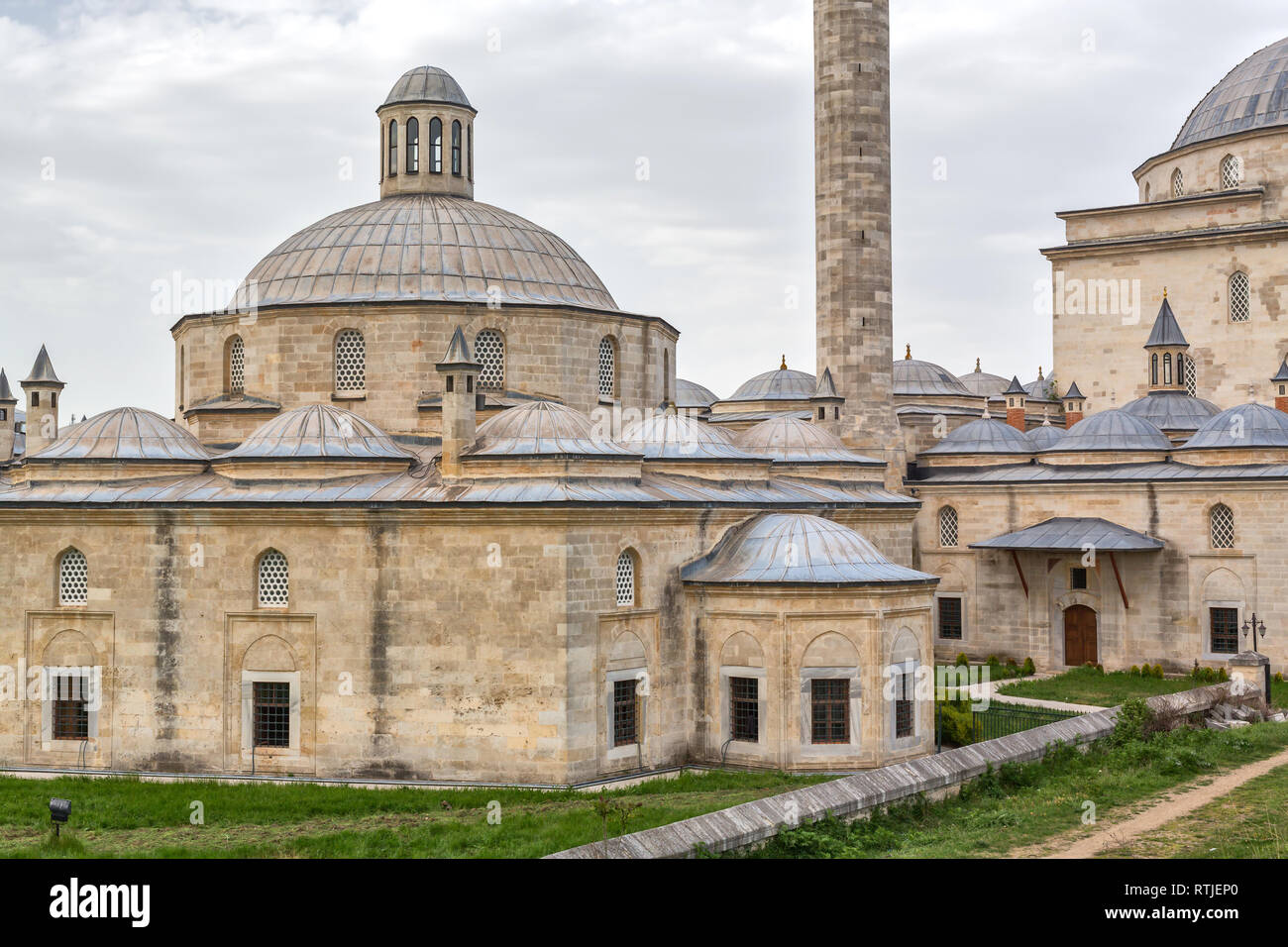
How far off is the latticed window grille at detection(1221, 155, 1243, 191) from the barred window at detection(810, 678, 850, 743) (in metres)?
28.5

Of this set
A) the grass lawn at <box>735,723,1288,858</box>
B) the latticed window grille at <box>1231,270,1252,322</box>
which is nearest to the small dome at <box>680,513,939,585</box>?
the grass lawn at <box>735,723,1288,858</box>

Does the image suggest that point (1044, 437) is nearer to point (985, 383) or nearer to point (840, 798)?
point (985, 383)

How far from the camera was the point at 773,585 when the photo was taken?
77.6ft

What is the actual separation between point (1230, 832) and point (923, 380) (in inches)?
1238

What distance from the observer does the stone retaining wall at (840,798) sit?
14.8m

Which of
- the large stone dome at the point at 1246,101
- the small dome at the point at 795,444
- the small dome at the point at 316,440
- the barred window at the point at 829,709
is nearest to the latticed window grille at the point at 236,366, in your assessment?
the small dome at the point at 316,440

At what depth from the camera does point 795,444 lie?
3150 centimetres

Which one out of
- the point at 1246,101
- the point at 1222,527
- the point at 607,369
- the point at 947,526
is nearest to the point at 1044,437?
the point at 947,526

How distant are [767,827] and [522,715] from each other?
709cm

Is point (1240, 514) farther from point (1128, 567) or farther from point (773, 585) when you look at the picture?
point (773, 585)
